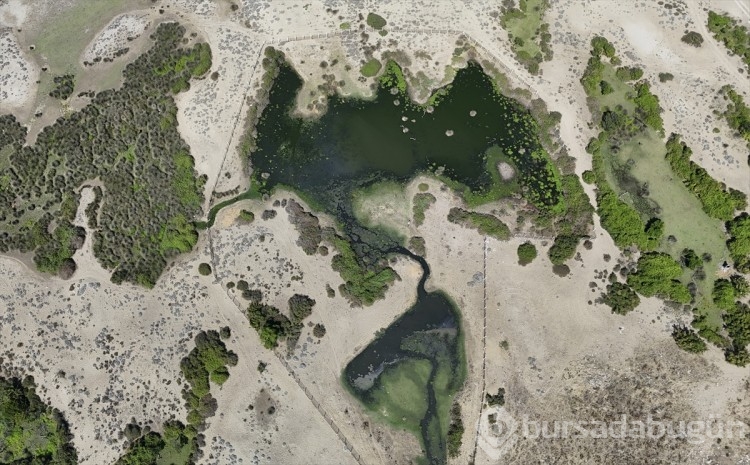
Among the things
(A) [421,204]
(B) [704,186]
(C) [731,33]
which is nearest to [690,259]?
(B) [704,186]

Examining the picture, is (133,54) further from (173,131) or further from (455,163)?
(455,163)

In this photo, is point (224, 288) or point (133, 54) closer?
point (224, 288)

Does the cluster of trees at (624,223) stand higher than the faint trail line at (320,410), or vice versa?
the cluster of trees at (624,223)

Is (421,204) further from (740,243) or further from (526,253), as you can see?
(740,243)

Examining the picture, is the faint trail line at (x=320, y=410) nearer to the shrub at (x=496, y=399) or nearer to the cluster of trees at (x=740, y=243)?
the shrub at (x=496, y=399)

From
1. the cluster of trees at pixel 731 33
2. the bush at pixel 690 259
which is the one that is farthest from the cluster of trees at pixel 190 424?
the cluster of trees at pixel 731 33

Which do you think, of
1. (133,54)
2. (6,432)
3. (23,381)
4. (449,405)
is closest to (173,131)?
(133,54)
